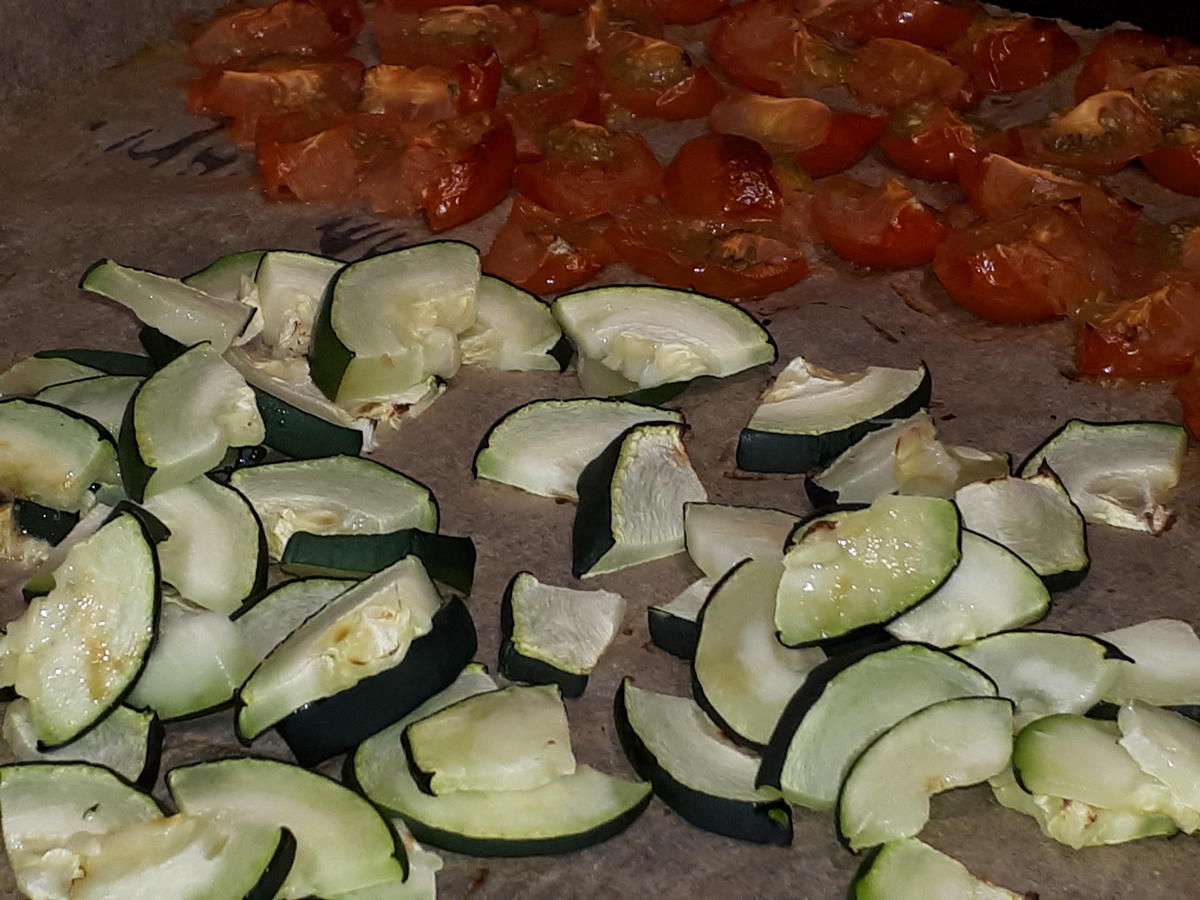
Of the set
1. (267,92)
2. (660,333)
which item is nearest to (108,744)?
(660,333)

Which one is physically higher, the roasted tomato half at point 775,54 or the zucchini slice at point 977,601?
the roasted tomato half at point 775,54

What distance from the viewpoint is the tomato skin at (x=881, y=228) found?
284cm

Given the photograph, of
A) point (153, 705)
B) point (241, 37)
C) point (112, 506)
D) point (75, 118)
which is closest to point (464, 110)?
point (241, 37)

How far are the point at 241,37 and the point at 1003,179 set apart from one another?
1.87 meters

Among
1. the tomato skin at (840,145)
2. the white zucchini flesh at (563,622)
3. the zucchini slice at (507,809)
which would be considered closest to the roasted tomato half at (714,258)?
the tomato skin at (840,145)

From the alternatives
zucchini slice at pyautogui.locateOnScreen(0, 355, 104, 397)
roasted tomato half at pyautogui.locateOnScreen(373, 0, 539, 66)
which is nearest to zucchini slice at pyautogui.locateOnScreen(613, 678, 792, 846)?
zucchini slice at pyautogui.locateOnScreen(0, 355, 104, 397)

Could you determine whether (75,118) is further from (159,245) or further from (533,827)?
(533,827)

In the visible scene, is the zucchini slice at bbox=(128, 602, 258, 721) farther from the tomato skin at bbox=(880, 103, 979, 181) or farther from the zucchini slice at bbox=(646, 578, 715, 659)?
the tomato skin at bbox=(880, 103, 979, 181)

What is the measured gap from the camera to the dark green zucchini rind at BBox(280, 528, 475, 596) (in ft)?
6.98

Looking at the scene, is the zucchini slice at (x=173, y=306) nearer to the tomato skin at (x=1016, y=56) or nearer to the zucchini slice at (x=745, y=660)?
the zucchini slice at (x=745, y=660)

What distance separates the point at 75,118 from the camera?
3395mm

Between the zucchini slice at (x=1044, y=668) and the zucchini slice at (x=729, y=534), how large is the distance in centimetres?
32

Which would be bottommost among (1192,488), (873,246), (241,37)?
(1192,488)

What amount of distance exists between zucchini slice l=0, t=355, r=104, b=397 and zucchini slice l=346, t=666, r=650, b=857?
1000 mm
